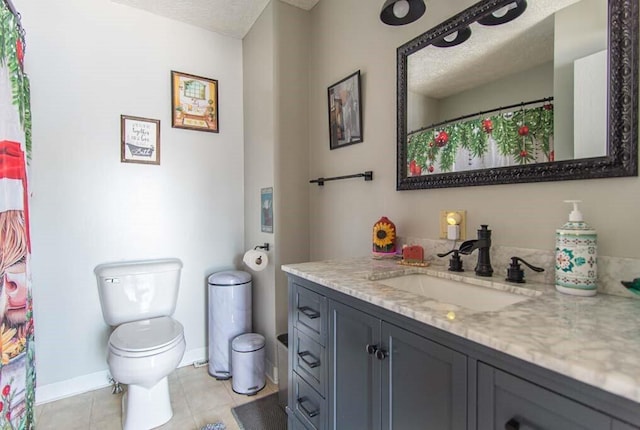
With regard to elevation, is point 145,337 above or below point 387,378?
below

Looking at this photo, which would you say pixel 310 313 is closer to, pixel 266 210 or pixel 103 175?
pixel 266 210

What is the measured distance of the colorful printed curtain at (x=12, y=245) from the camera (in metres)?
1.05

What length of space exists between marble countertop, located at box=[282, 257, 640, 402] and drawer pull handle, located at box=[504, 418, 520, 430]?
0.13 metres

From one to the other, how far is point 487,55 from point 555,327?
39.6 inches

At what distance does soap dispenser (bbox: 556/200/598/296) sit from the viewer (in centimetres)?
82

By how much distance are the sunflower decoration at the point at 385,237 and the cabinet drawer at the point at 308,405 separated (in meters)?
0.67

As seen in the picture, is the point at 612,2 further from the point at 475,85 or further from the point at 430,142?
the point at 430,142

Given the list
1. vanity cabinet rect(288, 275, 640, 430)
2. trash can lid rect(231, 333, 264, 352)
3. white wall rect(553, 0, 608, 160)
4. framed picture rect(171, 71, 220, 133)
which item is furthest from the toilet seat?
white wall rect(553, 0, 608, 160)

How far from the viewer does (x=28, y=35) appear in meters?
1.84

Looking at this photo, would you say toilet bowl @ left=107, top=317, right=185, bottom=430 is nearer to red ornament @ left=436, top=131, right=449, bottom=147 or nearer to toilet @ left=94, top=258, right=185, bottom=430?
toilet @ left=94, top=258, right=185, bottom=430

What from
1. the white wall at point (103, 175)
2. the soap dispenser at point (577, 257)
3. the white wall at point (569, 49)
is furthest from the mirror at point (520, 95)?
the white wall at point (103, 175)

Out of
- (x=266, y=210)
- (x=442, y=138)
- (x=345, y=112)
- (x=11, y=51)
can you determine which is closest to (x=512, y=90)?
(x=442, y=138)

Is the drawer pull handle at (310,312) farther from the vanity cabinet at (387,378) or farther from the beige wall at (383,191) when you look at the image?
the beige wall at (383,191)

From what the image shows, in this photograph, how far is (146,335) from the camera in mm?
1722
